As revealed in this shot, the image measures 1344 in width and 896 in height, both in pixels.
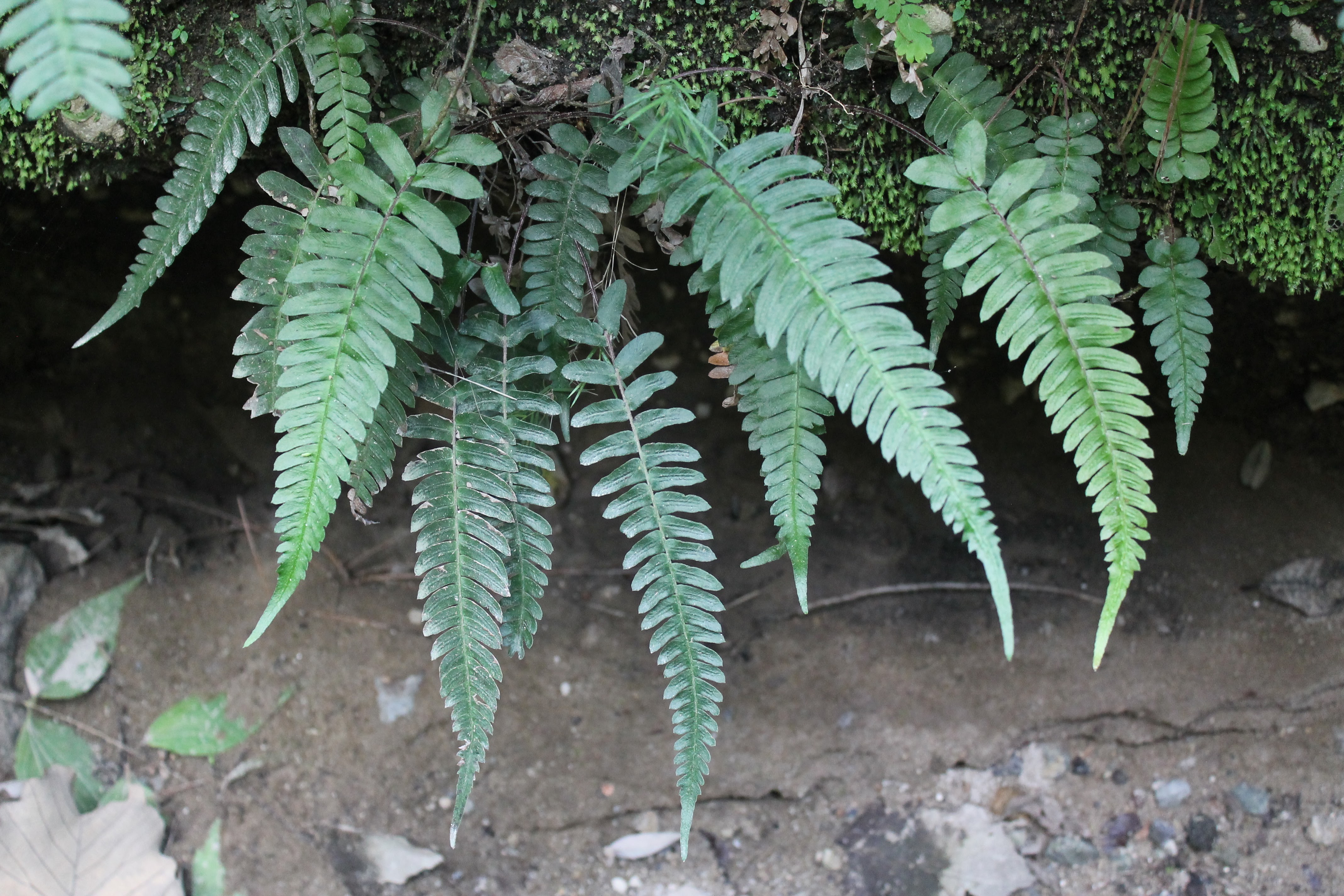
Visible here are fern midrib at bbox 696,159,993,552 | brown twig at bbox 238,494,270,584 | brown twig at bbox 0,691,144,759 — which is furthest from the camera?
brown twig at bbox 238,494,270,584

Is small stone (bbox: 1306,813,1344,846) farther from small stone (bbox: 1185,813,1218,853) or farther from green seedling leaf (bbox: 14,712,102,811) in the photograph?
green seedling leaf (bbox: 14,712,102,811)

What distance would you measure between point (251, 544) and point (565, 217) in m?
1.56

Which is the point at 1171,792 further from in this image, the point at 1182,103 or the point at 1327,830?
the point at 1182,103

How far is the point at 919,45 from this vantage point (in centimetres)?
139

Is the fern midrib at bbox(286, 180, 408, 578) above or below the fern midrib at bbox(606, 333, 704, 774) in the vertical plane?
above

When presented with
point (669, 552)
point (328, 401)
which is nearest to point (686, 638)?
point (669, 552)

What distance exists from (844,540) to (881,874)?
88 centimetres

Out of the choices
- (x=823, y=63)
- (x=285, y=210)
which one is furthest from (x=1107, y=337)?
(x=285, y=210)

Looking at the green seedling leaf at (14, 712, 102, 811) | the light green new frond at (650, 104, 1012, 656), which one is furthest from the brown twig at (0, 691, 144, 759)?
the light green new frond at (650, 104, 1012, 656)

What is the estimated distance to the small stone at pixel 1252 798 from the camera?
7.09 feet

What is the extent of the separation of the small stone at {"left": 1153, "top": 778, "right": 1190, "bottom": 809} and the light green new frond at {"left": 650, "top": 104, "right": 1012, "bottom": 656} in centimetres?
143

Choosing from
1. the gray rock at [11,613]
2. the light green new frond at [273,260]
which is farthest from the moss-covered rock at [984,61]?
the gray rock at [11,613]

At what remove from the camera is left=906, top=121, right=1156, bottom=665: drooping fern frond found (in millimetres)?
1273

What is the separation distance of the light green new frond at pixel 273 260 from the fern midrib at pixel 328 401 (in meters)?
0.16
